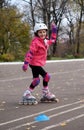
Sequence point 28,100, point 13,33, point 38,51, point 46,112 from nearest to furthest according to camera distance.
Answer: point 46,112 < point 28,100 < point 38,51 < point 13,33

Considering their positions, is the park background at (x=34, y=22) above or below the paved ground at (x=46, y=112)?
below

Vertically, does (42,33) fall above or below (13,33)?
above

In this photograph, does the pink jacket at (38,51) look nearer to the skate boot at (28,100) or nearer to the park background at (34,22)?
the skate boot at (28,100)

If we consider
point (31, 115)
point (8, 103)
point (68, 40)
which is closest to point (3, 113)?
point (31, 115)

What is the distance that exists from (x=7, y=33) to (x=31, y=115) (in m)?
44.7

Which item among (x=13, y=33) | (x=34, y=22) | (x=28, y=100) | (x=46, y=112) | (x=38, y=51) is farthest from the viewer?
(x=34, y=22)

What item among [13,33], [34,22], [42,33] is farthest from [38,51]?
[34,22]

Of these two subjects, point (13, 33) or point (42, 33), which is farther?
point (13, 33)

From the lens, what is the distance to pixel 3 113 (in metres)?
8.92

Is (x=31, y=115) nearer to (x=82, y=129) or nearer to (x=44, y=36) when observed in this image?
(x=82, y=129)

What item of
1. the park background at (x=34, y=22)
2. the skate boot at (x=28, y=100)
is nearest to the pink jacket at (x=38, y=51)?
the skate boot at (x=28, y=100)

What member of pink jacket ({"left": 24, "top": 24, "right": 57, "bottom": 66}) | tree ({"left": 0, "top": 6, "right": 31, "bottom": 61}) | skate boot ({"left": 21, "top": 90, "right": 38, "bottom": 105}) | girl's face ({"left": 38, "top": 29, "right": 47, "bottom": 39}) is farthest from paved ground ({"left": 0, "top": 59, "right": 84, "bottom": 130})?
tree ({"left": 0, "top": 6, "right": 31, "bottom": 61})

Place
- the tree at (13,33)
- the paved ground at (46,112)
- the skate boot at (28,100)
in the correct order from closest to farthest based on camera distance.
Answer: the paved ground at (46,112) < the skate boot at (28,100) < the tree at (13,33)

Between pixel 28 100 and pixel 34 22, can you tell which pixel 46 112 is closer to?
pixel 28 100
